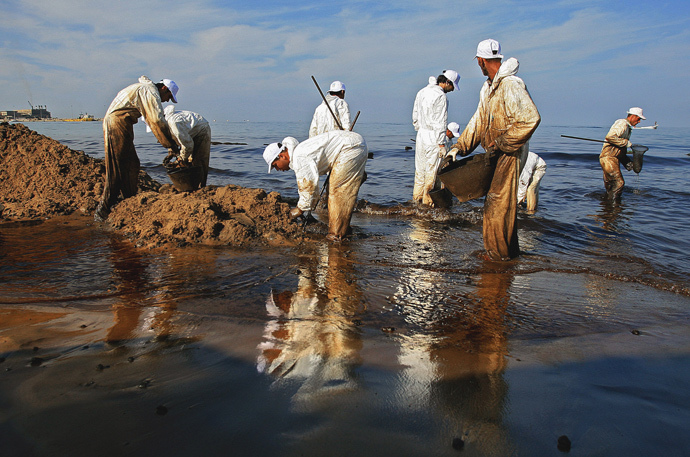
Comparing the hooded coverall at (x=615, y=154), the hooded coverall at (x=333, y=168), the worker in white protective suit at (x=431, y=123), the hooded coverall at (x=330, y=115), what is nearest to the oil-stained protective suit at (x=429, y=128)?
the worker in white protective suit at (x=431, y=123)

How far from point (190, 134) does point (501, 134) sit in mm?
4462

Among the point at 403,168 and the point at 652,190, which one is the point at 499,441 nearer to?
the point at 652,190

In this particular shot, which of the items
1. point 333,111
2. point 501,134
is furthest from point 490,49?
point 333,111

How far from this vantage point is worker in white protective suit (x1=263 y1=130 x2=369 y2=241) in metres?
4.83

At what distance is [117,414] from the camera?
196 cm

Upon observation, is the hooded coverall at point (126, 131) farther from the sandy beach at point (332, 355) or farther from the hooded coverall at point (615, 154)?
the hooded coverall at point (615, 154)

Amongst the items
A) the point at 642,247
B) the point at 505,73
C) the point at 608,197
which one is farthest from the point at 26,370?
the point at 608,197

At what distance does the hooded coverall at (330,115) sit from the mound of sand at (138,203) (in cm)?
256

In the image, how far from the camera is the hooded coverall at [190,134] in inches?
244

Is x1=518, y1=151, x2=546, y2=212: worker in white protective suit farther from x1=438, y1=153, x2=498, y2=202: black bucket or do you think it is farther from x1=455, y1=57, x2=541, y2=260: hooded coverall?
x1=438, y1=153, x2=498, y2=202: black bucket

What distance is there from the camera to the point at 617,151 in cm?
942

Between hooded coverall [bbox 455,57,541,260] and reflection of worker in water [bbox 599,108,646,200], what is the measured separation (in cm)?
610

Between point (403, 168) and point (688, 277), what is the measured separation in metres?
11.0

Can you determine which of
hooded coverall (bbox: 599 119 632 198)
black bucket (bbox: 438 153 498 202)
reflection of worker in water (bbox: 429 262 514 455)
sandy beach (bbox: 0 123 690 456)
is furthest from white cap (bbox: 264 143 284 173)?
hooded coverall (bbox: 599 119 632 198)
